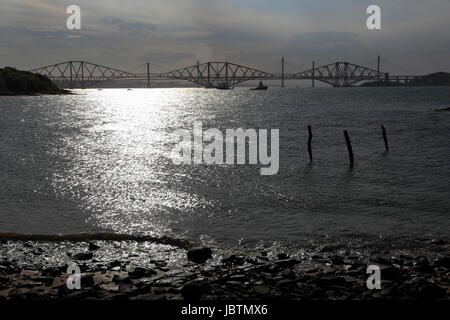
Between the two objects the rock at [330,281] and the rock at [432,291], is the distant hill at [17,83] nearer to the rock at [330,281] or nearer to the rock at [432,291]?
the rock at [330,281]

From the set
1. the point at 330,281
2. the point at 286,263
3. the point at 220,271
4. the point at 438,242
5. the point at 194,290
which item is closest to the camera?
the point at 194,290

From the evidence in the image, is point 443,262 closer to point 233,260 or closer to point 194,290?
point 233,260

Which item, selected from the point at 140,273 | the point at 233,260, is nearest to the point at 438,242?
the point at 233,260

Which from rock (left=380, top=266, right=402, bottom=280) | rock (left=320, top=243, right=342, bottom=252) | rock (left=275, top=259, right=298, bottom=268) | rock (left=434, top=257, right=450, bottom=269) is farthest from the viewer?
rock (left=320, top=243, right=342, bottom=252)

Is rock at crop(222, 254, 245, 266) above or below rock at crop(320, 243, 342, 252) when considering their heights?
above

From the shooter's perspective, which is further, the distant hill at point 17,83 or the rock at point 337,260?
the distant hill at point 17,83

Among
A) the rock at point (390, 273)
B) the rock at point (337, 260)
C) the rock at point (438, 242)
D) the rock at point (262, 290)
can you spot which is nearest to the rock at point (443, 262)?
the rock at point (390, 273)

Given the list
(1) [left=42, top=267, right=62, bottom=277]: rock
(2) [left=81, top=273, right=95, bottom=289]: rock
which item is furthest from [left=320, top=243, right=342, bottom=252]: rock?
(1) [left=42, top=267, right=62, bottom=277]: rock

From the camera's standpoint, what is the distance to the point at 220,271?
11.1 m

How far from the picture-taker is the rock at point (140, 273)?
34.7ft

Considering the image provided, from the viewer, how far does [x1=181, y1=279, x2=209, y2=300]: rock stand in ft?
30.2

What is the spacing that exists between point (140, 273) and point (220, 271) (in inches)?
71.9

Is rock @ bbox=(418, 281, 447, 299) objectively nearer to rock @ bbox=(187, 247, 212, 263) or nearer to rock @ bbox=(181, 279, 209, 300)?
rock @ bbox=(181, 279, 209, 300)

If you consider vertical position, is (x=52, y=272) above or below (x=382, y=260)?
above
